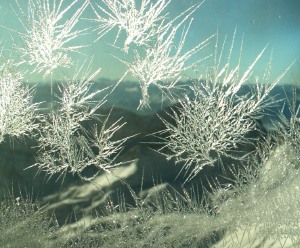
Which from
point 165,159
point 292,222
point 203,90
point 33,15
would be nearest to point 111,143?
point 165,159

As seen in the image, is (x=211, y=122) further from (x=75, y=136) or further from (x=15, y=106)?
(x=15, y=106)

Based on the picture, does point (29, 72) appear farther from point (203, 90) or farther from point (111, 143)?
point (203, 90)

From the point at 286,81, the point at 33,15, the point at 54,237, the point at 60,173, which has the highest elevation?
A: the point at 33,15

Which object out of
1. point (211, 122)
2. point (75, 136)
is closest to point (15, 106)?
point (75, 136)

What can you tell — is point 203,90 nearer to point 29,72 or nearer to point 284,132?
point 284,132

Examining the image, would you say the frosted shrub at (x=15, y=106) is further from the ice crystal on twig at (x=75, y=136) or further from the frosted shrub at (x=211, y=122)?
the frosted shrub at (x=211, y=122)

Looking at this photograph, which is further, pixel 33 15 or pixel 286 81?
pixel 286 81

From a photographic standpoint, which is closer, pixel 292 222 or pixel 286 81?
pixel 292 222

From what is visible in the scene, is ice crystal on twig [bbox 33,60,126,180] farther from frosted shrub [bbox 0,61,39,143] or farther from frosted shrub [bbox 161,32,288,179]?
frosted shrub [bbox 161,32,288,179]

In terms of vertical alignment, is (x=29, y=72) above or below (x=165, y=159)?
above

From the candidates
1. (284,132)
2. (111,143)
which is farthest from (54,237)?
(284,132)
